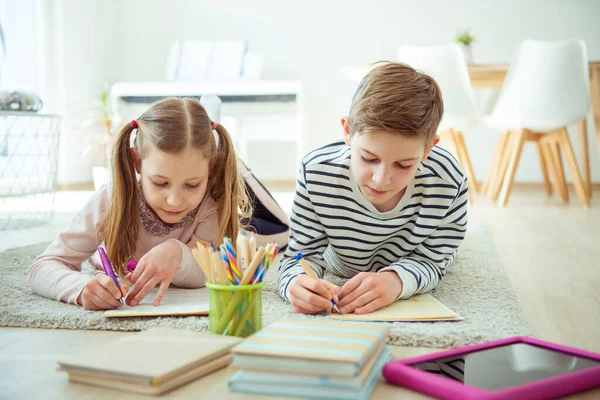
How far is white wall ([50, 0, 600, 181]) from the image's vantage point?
165 inches

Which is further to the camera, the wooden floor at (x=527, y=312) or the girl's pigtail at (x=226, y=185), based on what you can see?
the girl's pigtail at (x=226, y=185)

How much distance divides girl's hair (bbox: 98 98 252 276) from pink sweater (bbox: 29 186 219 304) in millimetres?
32

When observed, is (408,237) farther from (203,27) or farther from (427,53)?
(203,27)

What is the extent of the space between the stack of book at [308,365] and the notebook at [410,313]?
0.26m

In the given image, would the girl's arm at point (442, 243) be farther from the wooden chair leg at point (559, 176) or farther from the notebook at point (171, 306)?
the wooden chair leg at point (559, 176)

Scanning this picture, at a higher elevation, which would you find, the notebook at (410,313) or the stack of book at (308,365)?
the stack of book at (308,365)

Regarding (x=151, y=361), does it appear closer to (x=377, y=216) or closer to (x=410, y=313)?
(x=410, y=313)

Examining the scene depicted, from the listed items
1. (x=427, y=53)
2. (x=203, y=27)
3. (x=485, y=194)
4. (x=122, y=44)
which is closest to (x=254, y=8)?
(x=203, y=27)

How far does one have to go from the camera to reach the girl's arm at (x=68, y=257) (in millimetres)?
1193

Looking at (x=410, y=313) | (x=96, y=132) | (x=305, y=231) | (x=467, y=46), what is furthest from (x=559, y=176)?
(x=96, y=132)

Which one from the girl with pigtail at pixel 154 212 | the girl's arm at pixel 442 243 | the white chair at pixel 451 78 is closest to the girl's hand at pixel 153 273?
the girl with pigtail at pixel 154 212

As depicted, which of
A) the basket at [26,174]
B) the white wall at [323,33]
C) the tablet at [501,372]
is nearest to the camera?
the tablet at [501,372]

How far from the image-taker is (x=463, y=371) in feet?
2.53

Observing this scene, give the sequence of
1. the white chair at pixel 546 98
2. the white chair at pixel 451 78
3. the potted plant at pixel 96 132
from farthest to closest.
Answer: the potted plant at pixel 96 132
the white chair at pixel 451 78
the white chair at pixel 546 98
